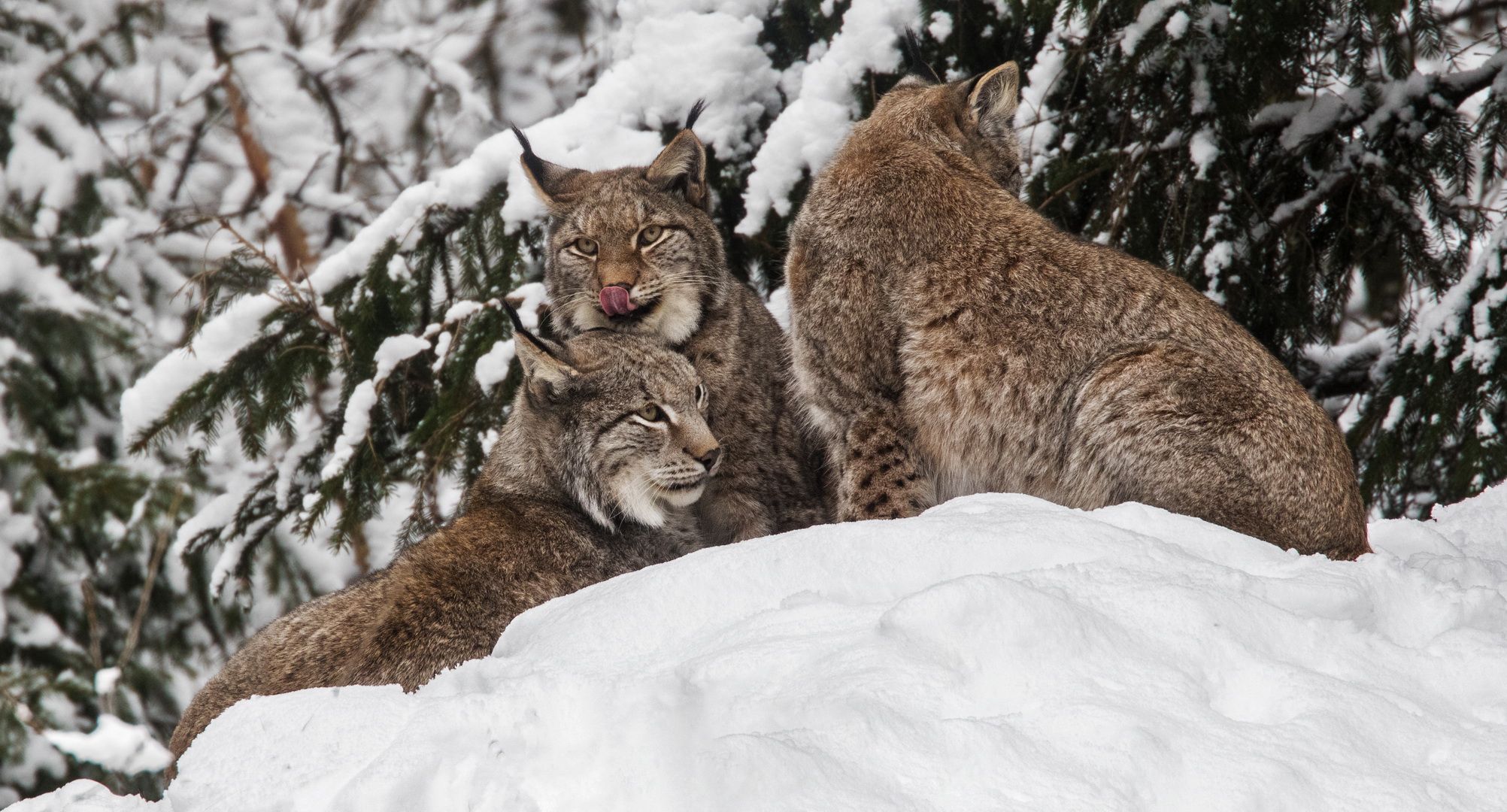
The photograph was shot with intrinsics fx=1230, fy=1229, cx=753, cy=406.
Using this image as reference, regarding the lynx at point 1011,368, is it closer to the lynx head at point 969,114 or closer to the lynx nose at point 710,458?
the lynx head at point 969,114

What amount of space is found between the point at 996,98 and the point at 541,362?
1.95 metres

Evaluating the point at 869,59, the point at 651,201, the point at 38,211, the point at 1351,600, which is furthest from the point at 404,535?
the point at 38,211

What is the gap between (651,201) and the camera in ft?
14.1

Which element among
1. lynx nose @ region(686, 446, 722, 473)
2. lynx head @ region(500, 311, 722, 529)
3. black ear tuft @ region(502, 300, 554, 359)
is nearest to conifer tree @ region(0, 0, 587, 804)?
lynx head @ region(500, 311, 722, 529)

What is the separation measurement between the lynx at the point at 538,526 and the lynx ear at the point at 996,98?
4.72 ft

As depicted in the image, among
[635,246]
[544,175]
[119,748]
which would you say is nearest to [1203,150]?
[635,246]

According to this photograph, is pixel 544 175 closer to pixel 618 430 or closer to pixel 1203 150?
pixel 618 430

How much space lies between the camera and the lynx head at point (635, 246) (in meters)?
4.15

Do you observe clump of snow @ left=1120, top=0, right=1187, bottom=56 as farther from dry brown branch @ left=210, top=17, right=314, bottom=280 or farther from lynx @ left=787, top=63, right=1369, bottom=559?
dry brown branch @ left=210, top=17, right=314, bottom=280

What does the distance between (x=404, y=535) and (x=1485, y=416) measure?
12.9 feet

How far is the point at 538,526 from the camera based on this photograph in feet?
12.0

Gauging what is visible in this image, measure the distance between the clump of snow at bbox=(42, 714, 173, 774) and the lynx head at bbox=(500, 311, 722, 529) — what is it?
1774 millimetres

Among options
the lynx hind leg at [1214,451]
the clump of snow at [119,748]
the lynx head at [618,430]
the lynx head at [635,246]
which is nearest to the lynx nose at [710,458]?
the lynx head at [618,430]

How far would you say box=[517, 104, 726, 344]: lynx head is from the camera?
415 cm
